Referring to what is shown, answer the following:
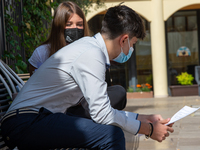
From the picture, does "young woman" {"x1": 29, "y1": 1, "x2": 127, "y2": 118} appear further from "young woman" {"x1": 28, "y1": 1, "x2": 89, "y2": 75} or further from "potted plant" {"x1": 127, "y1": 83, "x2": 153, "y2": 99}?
"potted plant" {"x1": 127, "y1": 83, "x2": 153, "y2": 99}

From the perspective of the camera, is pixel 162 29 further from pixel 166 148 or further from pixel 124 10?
pixel 124 10

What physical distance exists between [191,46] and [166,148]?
8.91 meters

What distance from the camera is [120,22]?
81.5 inches

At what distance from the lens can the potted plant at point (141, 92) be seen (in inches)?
434

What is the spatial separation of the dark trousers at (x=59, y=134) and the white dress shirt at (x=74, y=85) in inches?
3.3

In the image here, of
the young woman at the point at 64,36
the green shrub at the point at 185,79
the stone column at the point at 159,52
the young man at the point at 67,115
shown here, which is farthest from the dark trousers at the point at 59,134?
the green shrub at the point at 185,79

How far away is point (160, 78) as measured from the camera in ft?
35.2

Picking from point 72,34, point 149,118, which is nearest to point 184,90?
point 72,34

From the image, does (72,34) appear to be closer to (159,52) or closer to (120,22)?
(120,22)

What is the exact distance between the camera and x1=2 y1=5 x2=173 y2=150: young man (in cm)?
173

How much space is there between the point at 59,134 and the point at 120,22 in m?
0.85

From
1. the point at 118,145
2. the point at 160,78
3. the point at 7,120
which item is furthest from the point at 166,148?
the point at 160,78

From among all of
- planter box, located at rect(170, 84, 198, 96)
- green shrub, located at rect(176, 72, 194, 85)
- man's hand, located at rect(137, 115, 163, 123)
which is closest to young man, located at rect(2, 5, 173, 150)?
man's hand, located at rect(137, 115, 163, 123)

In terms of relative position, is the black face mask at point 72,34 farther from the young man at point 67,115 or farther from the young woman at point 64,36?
the young man at point 67,115
